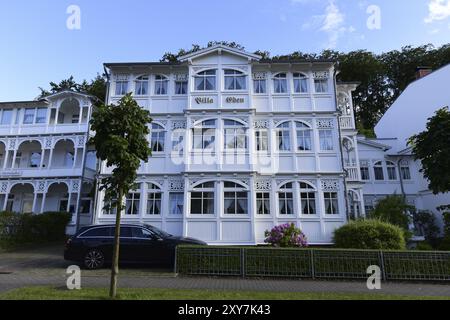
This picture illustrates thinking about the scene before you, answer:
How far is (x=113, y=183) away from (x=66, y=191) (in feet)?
70.2

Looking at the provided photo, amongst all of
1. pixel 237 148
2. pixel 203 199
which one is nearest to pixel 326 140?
pixel 237 148

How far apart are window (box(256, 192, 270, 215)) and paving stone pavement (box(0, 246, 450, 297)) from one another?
734cm

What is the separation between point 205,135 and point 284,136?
488 cm

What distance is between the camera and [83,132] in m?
26.0

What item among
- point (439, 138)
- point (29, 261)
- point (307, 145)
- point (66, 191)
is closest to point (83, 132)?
point (66, 191)

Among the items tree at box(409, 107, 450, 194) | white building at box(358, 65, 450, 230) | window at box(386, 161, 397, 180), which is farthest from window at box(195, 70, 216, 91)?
window at box(386, 161, 397, 180)

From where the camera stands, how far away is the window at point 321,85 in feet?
66.3

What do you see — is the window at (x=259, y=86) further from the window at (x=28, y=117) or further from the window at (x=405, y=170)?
the window at (x=28, y=117)

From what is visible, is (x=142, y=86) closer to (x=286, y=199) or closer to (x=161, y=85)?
(x=161, y=85)

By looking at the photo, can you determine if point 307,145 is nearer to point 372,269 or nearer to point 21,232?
point 372,269

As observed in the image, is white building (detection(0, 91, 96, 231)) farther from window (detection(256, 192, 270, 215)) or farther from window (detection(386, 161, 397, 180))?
window (detection(386, 161, 397, 180))

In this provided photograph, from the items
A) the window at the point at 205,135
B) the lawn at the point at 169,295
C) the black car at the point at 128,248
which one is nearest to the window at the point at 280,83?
the window at the point at 205,135

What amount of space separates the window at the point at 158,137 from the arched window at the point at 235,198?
15.7 feet
